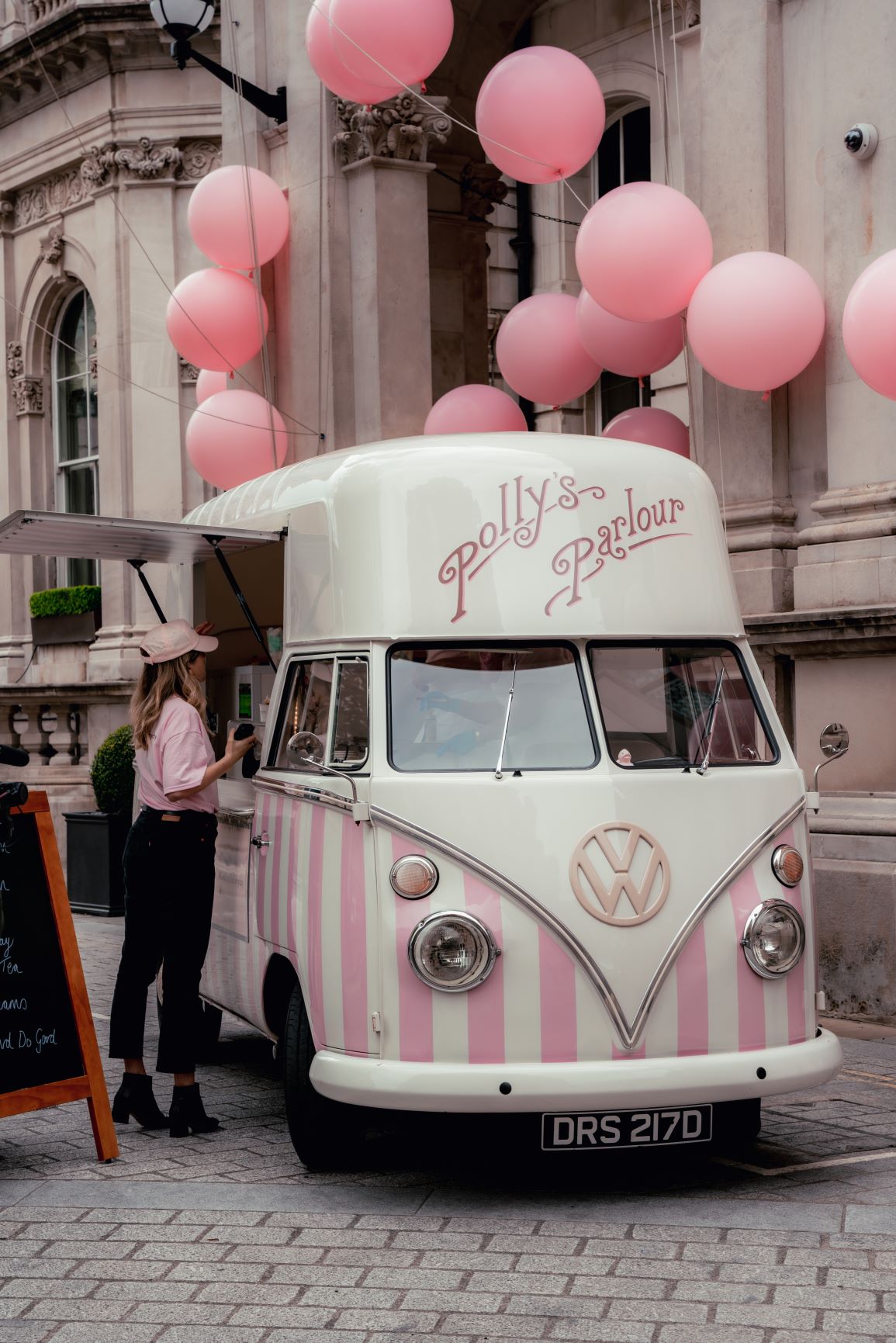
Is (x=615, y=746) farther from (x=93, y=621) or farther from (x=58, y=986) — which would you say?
(x=93, y=621)

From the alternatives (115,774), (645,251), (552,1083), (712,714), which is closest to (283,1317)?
(552,1083)

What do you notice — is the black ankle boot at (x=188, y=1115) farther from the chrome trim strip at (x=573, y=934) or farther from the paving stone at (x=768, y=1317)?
the paving stone at (x=768, y=1317)

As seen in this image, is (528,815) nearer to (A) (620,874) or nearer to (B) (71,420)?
(A) (620,874)

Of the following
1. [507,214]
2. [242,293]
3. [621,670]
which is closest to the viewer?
[621,670]

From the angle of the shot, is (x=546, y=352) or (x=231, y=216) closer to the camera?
(x=546, y=352)

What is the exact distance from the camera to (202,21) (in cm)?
1288

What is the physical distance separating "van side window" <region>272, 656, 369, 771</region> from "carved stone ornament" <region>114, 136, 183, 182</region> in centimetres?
1211

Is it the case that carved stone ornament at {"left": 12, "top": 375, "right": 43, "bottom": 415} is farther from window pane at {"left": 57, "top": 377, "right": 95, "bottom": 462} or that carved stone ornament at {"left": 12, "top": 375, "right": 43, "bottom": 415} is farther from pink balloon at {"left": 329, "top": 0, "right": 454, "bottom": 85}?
pink balloon at {"left": 329, "top": 0, "right": 454, "bottom": 85}

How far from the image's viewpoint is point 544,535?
6324mm

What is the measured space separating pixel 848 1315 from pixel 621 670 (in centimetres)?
246

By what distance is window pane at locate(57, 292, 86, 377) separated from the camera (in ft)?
64.7

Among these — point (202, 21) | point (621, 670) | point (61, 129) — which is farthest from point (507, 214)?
point (621, 670)

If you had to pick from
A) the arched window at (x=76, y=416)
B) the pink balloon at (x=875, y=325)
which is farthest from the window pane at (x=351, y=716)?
the arched window at (x=76, y=416)

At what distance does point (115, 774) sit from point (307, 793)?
9578 millimetres
